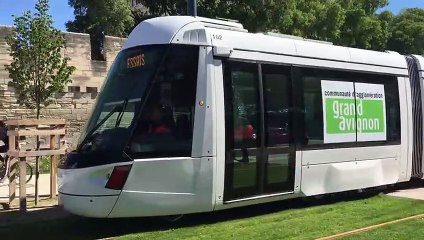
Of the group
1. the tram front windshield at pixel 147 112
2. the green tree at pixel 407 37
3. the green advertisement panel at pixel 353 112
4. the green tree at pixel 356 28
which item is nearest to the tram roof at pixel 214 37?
the tram front windshield at pixel 147 112

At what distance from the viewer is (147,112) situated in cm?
757

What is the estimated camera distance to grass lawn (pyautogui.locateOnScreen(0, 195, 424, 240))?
7.61 meters

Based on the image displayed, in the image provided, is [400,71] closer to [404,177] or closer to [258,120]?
[404,177]

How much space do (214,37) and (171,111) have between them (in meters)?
1.36

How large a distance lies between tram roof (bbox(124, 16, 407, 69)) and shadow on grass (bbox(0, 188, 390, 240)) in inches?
110

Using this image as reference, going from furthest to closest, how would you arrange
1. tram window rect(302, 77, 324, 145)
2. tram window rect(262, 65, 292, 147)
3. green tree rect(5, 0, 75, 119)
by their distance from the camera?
green tree rect(5, 0, 75, 119) → tram window rect(302, 77, 324, 145) → tram window rect(262, 65, 292, 147)

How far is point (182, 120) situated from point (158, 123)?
0.36 metres

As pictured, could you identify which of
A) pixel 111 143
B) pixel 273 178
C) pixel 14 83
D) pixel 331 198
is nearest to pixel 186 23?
pixel 111 143

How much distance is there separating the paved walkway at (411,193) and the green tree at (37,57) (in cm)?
759

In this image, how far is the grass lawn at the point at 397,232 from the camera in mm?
7301

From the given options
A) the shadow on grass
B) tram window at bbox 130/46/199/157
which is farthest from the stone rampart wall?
tram window at bbox 130/46/199/157

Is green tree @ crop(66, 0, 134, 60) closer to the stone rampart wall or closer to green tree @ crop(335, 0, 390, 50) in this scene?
the stone rampart wall

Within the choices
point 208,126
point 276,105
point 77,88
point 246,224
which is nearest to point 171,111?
point 208,126

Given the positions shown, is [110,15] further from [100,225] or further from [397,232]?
[397,232]
